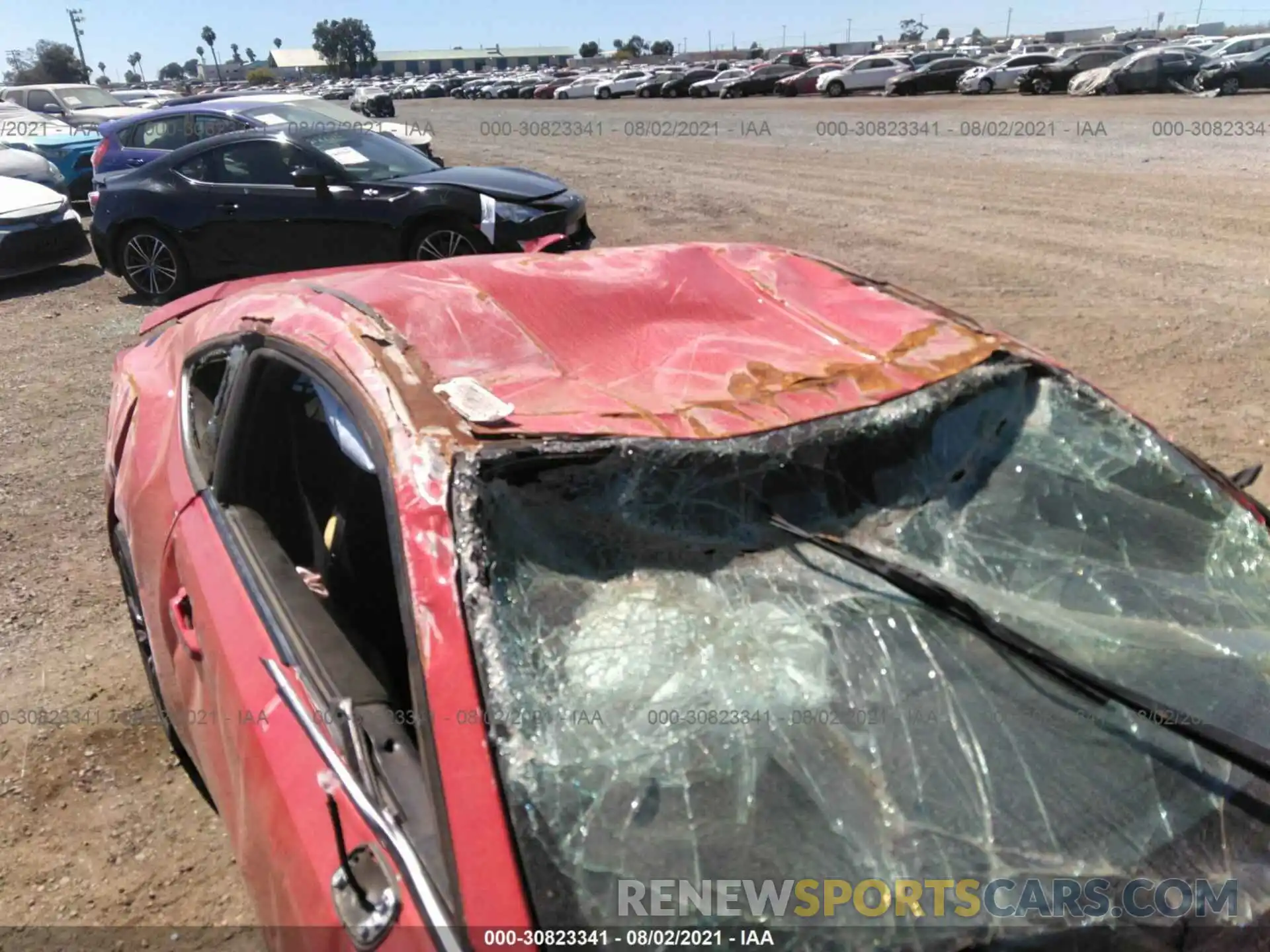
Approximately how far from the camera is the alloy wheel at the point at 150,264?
823 centimetres

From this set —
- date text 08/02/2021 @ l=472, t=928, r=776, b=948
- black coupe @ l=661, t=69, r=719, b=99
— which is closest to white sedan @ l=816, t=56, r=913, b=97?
black coupe @ l=661, t=69, r=719, b=99

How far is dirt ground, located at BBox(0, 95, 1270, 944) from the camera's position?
2623 mm

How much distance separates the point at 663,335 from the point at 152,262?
7.55 meters

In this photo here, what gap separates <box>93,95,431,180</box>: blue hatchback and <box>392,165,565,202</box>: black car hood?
7.89 ft

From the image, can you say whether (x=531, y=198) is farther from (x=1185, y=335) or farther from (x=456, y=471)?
(x=456, y=471)

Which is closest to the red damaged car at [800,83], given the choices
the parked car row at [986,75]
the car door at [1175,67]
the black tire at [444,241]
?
the parked car row at [986,75]

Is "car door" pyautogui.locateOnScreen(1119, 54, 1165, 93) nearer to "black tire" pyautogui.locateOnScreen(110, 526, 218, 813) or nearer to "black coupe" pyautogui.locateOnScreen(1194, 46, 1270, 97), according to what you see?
"black coupe" pyautogui.locateOnScreen(1194, 46, 1270, 97)

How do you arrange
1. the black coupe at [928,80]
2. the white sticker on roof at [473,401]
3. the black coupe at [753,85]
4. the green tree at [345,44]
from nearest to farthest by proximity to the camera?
the white sticker on roof at [473,401], the black coupe at [928,80], the black coupe at [753,85], the green tree at [345,44]

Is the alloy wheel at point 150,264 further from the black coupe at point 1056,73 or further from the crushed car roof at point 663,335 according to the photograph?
the black coupe at point 1056,73

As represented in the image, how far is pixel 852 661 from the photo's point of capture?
5.16ft

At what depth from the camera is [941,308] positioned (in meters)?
2.52

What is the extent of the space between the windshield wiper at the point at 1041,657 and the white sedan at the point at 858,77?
118ft

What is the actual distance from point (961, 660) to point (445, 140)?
25.1 m

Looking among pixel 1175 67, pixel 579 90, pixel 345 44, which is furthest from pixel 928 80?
pixel 345 44
